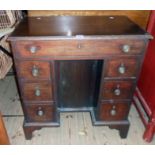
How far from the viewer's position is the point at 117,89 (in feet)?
3.92

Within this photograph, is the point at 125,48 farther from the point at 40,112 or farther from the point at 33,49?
the point at 40,112

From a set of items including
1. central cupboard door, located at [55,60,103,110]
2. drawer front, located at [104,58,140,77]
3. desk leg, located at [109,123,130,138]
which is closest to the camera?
drawer front, located at [104,58,140,77]

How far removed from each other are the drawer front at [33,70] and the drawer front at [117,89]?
386mm

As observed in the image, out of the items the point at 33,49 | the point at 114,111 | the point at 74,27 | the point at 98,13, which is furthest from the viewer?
the point at 98,13

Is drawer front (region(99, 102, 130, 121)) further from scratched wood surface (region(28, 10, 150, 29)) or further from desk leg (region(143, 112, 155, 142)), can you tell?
scratched wood surface (region(28, 10, 150, 29))

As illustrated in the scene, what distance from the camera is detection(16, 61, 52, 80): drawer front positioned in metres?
1.06

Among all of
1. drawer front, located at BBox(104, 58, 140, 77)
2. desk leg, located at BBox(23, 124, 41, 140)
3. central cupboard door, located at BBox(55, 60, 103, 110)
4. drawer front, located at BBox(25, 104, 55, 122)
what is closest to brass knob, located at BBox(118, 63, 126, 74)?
drawer front, located at BBox(104, 58, 140, 77)

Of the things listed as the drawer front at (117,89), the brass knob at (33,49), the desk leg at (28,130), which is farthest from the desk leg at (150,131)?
the brass knob at (33,49)

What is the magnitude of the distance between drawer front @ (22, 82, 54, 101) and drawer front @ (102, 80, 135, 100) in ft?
1.18

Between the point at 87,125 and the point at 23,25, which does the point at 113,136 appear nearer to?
the point at 87,125

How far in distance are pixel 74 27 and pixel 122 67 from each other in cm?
37

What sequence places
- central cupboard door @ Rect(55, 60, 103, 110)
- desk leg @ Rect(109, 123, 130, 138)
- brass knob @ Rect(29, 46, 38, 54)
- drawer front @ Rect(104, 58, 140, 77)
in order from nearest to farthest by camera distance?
brass knob @ Rect(29, 46, 38, 54), drawer front @ Rect(104, 58, 140, 77), central cupboard door @ Rect(55, 60, 103, 110), desk leg @ Rect(109, 123, 130, 138)

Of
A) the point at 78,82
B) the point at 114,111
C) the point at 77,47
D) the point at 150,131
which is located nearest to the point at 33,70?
the point at 77,47

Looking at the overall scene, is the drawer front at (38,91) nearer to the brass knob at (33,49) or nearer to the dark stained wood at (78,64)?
the dark stained wood at (78,64)
